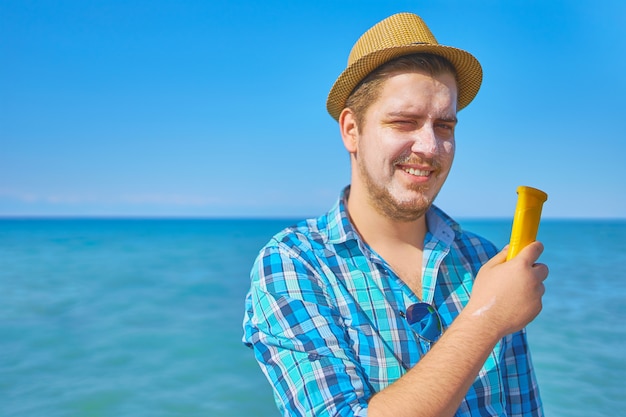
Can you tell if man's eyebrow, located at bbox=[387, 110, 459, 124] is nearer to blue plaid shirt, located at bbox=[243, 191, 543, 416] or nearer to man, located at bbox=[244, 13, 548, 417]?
man, located at bbox=[244, 13, 548, 417]

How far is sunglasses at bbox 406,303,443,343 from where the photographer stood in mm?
1887

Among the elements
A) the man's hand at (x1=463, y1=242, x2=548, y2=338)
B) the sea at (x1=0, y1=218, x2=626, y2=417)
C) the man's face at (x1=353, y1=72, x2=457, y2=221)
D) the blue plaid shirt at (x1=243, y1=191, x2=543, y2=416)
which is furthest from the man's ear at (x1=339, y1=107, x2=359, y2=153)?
the sea at (x1=0, y1=218, x2=626, y2=417)

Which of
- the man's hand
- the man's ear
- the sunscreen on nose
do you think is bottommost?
the man's hand

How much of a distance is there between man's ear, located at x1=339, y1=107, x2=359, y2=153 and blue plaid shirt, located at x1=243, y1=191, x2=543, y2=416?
242mm

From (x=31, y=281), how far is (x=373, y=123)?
16655 mm

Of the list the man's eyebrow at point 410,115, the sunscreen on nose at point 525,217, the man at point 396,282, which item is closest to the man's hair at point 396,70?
the man at point 396,282

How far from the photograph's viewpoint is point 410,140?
1.97m

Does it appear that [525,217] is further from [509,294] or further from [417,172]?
[417,172]

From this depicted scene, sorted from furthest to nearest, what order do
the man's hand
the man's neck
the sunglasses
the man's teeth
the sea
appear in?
the sea < the man's neck < the man's teeth < the sunglasses < the man's hand

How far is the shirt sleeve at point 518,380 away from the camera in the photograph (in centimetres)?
206

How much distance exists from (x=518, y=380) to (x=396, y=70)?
1.20m

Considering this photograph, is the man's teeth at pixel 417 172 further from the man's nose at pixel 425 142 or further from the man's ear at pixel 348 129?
the man's ear at pixel 348 129

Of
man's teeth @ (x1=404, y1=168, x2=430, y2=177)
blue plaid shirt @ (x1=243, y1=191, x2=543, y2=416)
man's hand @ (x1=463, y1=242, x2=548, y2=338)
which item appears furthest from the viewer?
man's teeth @ (x1=404, y1=168, x2=430, y2=177)

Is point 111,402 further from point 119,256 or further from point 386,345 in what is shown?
point 119,256
